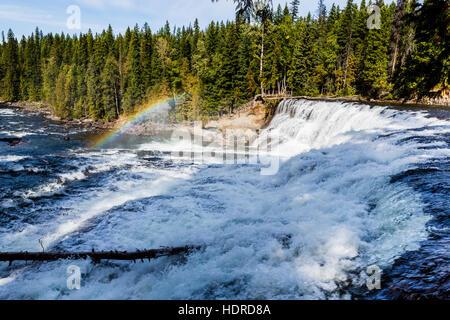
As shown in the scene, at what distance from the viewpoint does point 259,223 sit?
7547mm

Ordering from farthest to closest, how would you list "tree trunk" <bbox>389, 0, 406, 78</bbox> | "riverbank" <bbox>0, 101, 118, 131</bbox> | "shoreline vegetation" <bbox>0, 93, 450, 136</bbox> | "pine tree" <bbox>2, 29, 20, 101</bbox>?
"pine tree" <bbox>2, 29, 20, 101</bbox>
"riverbank" <bbox>0, 101, 118, 131</bbox>
"shoreline vegetation" <bbox>0, 93, 450, 136</bbox>
"tree trunk" <bbox>389, 0, 406, 78</bbox>

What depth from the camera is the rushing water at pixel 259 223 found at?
472cm

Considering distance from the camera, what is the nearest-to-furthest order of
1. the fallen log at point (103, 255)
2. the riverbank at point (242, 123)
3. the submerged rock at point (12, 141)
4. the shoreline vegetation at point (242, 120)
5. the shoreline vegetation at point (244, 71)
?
the fallen log at point (103, 255) → the submerged rock at point (12, 141) → the riverbank at point (242, 123) → the shoreline vegetation at point (242, 120) → the shoreline vegetation at point (244, 71)

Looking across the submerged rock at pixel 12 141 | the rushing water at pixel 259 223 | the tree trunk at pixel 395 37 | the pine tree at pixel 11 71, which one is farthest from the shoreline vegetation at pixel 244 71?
the pine tree at pixel 11 71

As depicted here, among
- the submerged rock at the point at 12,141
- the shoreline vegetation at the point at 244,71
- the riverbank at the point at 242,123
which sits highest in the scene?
the shoreline vegetation at the point at 244,71

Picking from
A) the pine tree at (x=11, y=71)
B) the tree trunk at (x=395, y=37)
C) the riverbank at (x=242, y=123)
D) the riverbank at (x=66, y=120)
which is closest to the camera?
the riverbank at (x=242, y=123)

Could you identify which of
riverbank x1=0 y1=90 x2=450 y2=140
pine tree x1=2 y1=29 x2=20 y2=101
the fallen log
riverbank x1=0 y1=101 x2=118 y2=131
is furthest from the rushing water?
pine tree x1=2 y1=29 x2=20 y2=101

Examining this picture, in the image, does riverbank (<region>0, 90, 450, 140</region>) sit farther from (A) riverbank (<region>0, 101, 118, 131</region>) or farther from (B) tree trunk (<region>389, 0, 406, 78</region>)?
(B) tree trunk (<region>389, 0, 406, 78</region>)

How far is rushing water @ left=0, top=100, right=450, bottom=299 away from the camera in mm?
4723

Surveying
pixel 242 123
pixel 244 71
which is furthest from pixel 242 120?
pixel 244 71

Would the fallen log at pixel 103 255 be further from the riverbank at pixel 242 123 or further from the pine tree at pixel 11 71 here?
the pine tree at pixel 11 71

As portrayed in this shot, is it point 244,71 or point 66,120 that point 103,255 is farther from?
point 66,120
